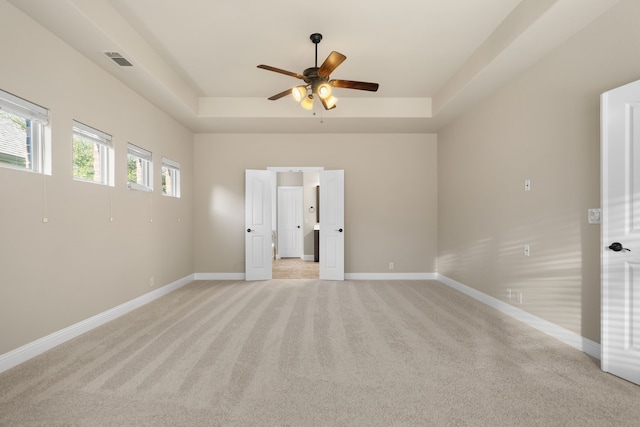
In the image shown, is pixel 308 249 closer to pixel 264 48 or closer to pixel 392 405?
pixel 264 48

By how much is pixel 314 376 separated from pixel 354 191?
168 inches

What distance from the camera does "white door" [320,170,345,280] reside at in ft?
20.0

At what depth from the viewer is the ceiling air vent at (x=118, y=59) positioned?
3.24 meters

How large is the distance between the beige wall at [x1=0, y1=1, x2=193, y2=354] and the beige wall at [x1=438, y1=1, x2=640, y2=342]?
462cm

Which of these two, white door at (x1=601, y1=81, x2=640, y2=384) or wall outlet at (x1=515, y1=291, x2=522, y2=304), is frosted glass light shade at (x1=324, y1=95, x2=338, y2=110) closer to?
white door at (x1=601, y1=81, x2=640, y2=384)

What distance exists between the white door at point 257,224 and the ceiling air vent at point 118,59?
2.82 m

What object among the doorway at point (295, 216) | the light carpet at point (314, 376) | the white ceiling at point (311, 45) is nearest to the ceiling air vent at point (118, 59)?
the white ceiling at point (311, 45)

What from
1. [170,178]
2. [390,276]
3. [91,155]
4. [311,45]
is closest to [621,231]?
[311,45]

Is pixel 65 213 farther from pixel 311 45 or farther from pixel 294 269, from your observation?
pixel 294 269

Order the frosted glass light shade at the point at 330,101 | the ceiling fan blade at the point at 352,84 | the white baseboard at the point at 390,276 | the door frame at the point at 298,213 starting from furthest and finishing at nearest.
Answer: the door frame at the point at 298,213
the white baseboard at the point at 390,276
the frosted glass light shade at the point at 330,101
the ceiling fan blade at the point at 352,84

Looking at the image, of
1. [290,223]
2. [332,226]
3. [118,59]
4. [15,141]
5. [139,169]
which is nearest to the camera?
[15,141]

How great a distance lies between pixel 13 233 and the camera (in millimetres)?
2533

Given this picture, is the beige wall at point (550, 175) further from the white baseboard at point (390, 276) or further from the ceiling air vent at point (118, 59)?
the ceiling air vent at point (118, 59)

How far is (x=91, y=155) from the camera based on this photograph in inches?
139
